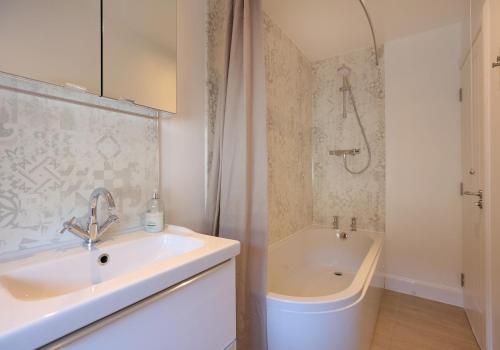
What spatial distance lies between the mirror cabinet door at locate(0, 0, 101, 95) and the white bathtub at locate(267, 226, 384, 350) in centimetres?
127

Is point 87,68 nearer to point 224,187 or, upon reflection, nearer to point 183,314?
point 224,187

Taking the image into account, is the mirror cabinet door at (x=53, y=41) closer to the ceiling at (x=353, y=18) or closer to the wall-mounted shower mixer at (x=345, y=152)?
the ceiling at (x=353, y=18)

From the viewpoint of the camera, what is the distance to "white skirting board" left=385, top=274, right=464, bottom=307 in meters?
1.98

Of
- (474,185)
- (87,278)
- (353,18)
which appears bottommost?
(87,278)

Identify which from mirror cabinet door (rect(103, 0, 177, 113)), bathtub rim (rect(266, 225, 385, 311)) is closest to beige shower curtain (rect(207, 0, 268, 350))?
bathtub rim (rect(266, 225, 385, 311))

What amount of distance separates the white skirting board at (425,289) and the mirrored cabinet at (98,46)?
247 centimetres

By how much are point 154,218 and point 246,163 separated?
0.49 metres

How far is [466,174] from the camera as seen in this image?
1.79m

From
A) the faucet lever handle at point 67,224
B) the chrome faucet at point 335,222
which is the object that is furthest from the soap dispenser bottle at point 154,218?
the chrome faucet at point 335,222

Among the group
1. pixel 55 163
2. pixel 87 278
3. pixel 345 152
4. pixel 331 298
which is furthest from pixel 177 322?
pixel 345 152

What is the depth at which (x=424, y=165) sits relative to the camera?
6.96 feet

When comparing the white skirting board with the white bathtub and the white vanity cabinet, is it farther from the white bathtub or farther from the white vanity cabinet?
the white vanity cabinet

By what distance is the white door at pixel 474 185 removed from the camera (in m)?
1.43

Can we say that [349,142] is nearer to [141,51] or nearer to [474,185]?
[474,185]
